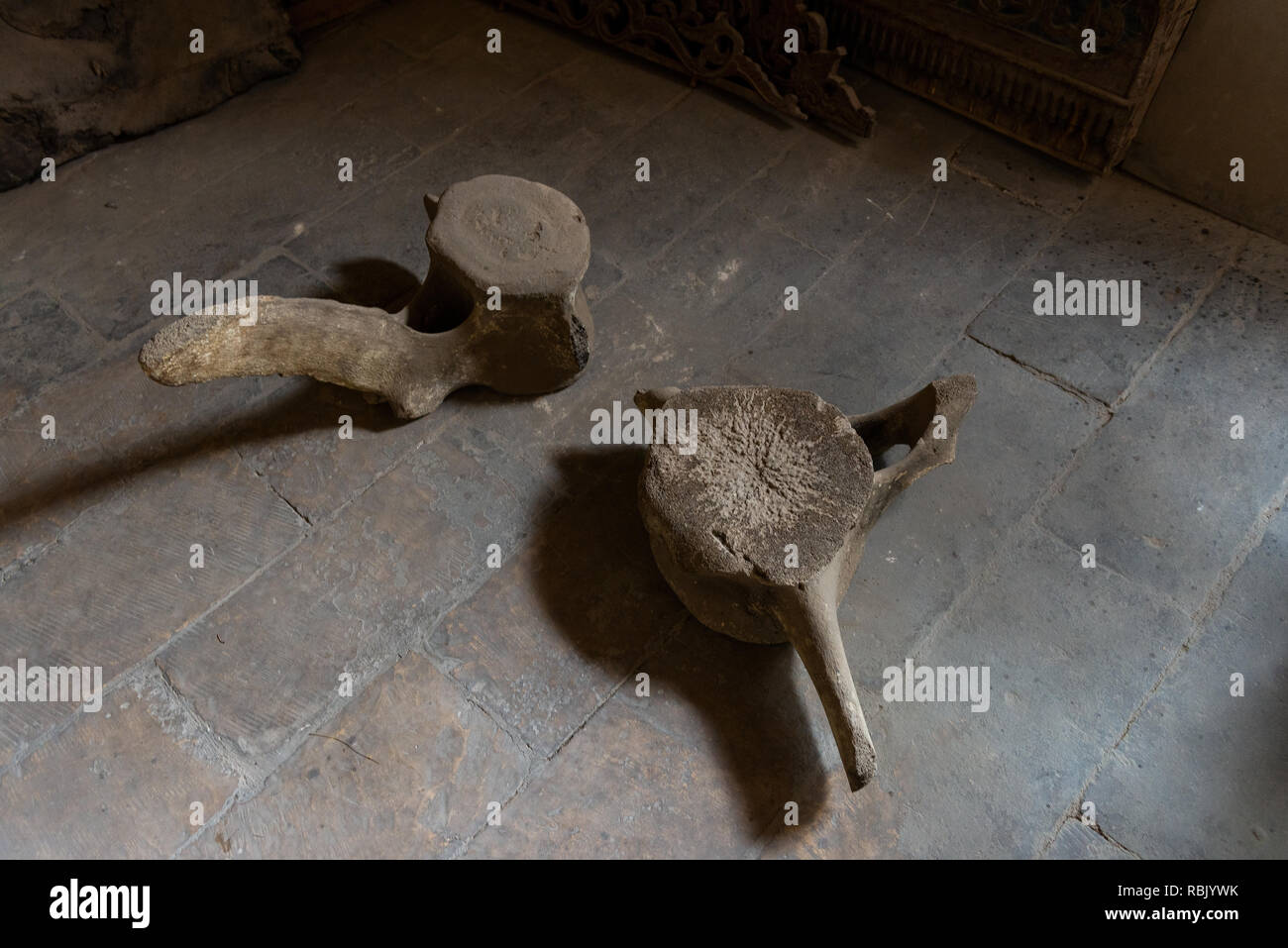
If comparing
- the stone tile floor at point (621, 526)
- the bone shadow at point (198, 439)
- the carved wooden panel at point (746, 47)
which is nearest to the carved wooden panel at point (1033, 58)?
the stone tile floor at point (621, 526)

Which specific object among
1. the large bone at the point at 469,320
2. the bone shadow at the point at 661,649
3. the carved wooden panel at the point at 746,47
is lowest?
the bone shadow at the point at 661,649

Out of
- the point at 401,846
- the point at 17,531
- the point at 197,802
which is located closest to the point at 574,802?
the point at 401,846

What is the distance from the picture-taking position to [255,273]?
3479 millimetres

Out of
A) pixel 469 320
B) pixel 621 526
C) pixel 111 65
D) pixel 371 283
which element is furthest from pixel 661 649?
pixel 111 65

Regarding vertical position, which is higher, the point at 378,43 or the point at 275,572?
the point at 378,43

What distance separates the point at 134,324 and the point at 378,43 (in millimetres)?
1773

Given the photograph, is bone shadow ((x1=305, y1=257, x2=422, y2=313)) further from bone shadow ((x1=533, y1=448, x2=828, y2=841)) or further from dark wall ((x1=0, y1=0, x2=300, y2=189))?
dark wall ((x1=0, y1=0, x2=300, y2=189))

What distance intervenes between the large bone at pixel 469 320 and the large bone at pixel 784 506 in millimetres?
439

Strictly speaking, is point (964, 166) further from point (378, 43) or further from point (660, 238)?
point (378, 43)

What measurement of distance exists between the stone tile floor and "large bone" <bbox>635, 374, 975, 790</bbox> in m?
0.20

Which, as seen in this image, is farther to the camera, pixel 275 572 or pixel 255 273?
pixel 255 273

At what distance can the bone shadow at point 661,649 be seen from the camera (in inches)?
101

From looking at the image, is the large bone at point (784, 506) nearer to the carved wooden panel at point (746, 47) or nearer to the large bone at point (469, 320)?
the large bone at point (469, 320)

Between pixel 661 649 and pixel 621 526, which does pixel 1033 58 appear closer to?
pixel 621 526
